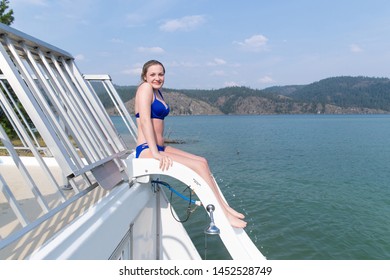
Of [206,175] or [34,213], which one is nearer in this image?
[206,175]

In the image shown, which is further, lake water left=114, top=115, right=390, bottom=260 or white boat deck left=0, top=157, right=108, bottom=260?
lake water left=114, top=115, right=390, bottom=260

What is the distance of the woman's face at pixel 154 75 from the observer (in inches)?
162

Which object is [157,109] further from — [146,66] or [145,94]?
[146,66]

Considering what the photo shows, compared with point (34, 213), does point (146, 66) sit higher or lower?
higher

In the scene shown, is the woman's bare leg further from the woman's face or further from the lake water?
the lake water

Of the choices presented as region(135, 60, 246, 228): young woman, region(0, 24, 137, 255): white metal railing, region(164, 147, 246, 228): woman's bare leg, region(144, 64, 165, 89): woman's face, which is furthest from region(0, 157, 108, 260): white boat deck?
region(144, 64, 165, 89): woman's face

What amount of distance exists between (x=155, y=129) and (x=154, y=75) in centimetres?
79

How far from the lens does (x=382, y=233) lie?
37.7ft

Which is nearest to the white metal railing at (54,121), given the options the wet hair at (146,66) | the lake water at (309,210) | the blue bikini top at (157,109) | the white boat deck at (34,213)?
the white boat deck at (34,213)

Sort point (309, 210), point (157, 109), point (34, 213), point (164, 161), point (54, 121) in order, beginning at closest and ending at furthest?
point (54, 121) < point (164, 161) < point (157, 109) < point (34, 213) < point (309, 210)

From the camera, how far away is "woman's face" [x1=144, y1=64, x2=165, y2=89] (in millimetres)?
4109

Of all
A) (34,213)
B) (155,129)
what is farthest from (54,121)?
(34,213)

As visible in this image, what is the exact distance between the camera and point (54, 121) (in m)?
3.62

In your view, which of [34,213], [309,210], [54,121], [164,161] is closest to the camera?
[54,121]
